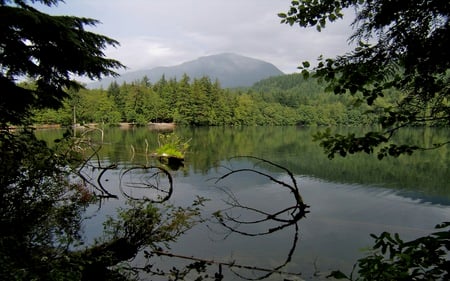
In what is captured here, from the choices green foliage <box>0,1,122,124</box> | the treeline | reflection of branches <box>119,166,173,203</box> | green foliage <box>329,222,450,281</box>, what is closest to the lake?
reflection of branches <box>119,166,173,203</box>

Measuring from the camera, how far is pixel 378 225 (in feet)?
37.8

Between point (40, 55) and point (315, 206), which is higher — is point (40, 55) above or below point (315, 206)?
above

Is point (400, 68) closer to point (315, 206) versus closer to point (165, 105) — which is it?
point (315, 206)

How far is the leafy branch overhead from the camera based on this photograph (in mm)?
2305

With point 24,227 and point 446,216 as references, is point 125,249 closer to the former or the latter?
point 24,227

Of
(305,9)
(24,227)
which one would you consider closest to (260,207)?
(24,227)

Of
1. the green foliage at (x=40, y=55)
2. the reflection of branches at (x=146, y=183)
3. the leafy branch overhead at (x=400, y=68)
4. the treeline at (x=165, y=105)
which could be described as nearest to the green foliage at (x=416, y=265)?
the leafy branch overhead at (x=400, y=68)

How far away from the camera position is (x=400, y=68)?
255 cm

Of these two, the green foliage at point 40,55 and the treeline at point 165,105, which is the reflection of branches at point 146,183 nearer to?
the green foliage at point 40,55

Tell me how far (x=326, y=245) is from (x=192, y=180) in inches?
404

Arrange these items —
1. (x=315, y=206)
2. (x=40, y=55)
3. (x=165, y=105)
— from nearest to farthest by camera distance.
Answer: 1. (x=40, y=55)
2. (x=315, y=206)
3. (x=165, y=105)

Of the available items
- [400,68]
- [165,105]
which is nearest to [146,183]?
[400,68]

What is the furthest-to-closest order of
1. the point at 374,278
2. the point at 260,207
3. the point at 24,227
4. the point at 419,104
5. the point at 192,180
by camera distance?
the point at 192,180
the point at 260,207
the point at 24,227
the point at 419,104
the point at 374,278

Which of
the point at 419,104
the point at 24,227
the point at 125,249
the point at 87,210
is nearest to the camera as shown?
the point at 419,104
